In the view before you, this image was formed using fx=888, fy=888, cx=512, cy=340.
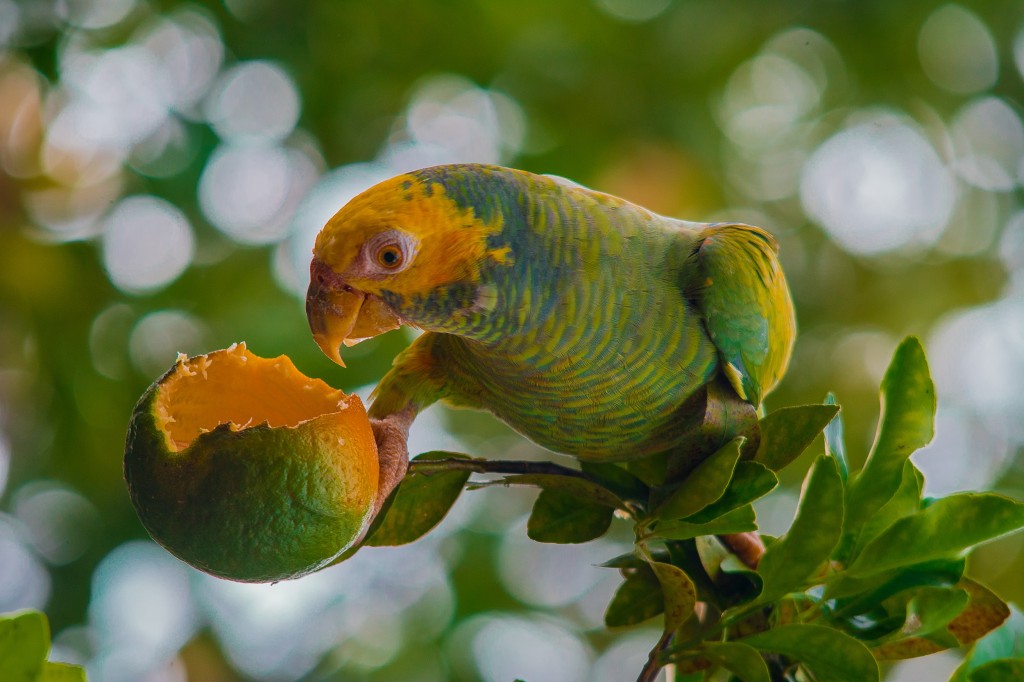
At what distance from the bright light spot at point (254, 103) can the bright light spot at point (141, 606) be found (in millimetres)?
1697

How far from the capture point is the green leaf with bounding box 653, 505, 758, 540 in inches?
39.5

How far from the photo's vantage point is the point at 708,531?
1.01m

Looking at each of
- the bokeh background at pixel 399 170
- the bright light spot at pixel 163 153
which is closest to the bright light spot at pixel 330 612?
the bokeh background at pixel 399 170

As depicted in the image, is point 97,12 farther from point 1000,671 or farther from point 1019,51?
point 1019,51

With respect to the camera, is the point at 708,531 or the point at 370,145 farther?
the point at 370,145

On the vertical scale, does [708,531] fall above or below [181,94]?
above

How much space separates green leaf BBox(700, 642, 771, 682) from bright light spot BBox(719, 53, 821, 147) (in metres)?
3.48

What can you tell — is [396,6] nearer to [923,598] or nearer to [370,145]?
[370,145]

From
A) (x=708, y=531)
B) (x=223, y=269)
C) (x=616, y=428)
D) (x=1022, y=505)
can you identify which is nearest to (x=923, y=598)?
(x=1022, y=505)

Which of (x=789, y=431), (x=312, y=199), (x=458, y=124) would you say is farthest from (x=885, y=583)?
(x=458, y=124)

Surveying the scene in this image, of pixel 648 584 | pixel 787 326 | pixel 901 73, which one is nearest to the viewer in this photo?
pixel 648 584

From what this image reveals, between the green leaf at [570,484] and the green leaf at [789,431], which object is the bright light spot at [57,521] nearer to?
the green leaf at [570,484]

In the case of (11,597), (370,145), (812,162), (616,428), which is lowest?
(11,597)

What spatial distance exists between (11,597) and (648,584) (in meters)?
3.30
